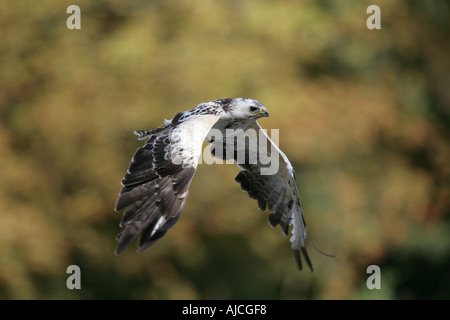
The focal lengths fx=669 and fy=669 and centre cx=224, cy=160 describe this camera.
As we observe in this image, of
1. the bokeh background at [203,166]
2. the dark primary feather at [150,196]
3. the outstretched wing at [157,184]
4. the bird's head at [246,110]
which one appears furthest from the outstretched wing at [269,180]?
the bokeh background at [203,166]

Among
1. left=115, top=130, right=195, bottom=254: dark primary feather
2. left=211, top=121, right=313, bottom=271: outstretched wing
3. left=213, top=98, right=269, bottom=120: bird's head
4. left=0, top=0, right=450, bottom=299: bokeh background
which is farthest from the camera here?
left=0, top=0, right=450, bottom=299: bokeh background

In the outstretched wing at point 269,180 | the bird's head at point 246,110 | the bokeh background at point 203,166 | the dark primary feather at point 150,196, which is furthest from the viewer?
the bokeh background at point 203,166

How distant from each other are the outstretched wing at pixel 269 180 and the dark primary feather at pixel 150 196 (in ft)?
4.49

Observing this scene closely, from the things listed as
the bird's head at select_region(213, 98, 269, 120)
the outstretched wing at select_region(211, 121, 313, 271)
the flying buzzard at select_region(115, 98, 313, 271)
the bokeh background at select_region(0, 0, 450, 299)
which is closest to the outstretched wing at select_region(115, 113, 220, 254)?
the flying buzzard at select_region(115, 98, 313, 271)

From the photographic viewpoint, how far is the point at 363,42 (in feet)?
41.4

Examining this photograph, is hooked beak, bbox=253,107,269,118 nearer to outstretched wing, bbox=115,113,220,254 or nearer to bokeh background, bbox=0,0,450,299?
outstretched wing, bbox=115,113,220,254

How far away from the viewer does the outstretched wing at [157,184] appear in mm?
4406

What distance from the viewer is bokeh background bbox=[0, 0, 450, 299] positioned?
1109cm

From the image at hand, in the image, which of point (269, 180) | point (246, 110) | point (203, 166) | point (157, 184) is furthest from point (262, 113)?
point (203, 166)

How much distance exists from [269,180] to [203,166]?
4950 mm

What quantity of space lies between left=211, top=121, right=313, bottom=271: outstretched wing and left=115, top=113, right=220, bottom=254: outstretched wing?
3.90ft

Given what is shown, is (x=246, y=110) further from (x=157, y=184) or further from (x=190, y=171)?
(x=157, y=184)

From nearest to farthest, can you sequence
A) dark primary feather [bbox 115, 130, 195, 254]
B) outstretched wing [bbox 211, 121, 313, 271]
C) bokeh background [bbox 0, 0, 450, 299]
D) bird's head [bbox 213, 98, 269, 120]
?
1. dark primary feather [bbox 115, 130, 195, 254]
2. bird's head [bbox 213, 98, 269, 120]
3. outstretched wing [bbox 211, 121, 313, 271]
4. bokeh background [bbox 0, 0, 450, 299]

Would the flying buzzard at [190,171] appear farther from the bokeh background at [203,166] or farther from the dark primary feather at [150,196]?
the bokeh background at [203,166]
